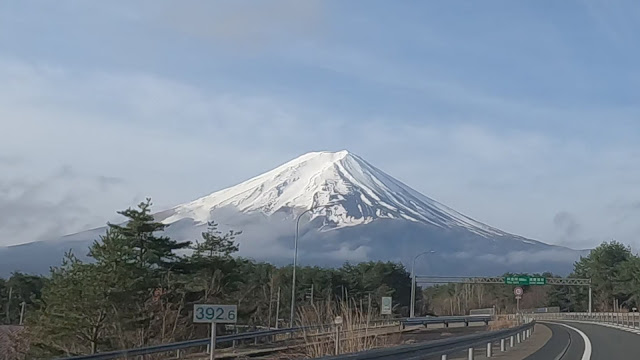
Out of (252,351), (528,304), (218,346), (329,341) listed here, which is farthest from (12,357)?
(528,304)

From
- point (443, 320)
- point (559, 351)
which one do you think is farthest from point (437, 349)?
point (443, 320)

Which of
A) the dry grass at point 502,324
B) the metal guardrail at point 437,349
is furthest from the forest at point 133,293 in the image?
the metal guardrail at point 437,349

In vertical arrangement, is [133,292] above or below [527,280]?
below

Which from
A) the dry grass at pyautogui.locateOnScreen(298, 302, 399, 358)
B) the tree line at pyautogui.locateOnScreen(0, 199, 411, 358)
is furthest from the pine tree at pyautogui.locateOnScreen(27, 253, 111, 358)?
the dry grass at pyautogui.locateOnScreen(298, 302, 399, 358)

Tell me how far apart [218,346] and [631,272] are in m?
77.0

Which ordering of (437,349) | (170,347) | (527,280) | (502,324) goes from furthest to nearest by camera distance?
1. (527,280)
2. (502,324)
3. (170,347)
4. (437,349)

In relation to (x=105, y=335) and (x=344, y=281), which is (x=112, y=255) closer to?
(x=105, y=335)

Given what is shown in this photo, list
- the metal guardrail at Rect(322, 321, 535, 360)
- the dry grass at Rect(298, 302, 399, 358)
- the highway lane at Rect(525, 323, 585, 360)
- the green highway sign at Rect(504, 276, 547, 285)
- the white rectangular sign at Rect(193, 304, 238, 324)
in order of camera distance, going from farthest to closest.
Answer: the green highway sign at Rect(504, 276, 547, 285)
the highway lane at Rect(525, 323, 585, 360)
the dry grass at Rect(298, 302, 399, 358)
the white rectangular sign at Rect(193, 304, 238, 324)
the metal guardrail at Rect(322, 321, 535, 360)

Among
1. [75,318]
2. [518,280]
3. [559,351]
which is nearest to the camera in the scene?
[559,351]

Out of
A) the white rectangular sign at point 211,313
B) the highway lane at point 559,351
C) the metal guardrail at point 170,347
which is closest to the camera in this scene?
the white rectangular sign at point 211,313

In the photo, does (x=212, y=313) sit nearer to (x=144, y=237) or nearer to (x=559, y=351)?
(x=559, y=351)

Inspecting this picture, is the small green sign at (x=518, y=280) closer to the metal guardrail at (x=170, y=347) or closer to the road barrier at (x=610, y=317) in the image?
the road barrier at (x=610, y=317)

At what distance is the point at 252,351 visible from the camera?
135 ft

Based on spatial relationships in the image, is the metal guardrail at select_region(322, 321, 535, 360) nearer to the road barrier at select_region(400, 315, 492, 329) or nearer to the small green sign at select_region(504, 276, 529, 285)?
the road barrier at select_region(400, 315, 492, 329)
